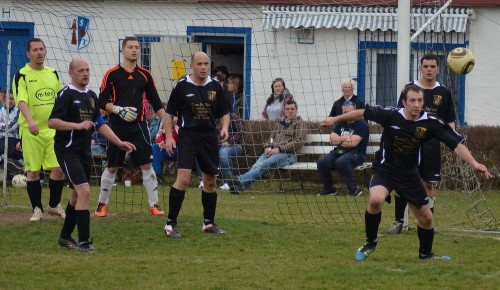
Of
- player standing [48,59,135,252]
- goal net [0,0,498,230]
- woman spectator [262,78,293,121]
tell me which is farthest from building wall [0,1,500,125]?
player standing [48,59,135,252]

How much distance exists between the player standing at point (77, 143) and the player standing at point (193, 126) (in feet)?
3.42

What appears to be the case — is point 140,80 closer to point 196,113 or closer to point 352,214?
point 196,113

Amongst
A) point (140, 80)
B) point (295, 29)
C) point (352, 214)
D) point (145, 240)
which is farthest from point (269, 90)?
point (145, 240)

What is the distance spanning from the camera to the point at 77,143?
35.6 ft

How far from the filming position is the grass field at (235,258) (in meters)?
9.11

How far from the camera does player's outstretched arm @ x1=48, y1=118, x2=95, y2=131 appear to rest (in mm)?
10438

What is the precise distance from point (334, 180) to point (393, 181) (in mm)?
8294

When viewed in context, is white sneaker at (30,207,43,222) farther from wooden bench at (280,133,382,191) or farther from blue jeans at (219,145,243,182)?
wooden bench at (280,133,382,191)

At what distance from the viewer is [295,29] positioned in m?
20.2

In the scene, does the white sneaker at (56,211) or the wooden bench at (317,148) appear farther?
the wooden bench at (317,148)

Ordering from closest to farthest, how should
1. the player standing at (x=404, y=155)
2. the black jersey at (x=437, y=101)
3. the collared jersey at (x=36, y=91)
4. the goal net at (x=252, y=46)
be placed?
the player standing at (x=404, y=155) < the black jersey at (x=437, y=101) < the collared jersey at (x=36, y=91) < the goal net at (x=252, y=46)

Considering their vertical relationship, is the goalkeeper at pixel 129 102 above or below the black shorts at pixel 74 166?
above

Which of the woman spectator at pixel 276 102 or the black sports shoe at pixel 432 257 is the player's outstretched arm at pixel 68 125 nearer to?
the black sports shoe at pixel 432 257

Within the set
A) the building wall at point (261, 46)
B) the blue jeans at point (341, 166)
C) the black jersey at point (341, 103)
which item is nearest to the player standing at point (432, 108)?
the black jersey at point (341, 103)
